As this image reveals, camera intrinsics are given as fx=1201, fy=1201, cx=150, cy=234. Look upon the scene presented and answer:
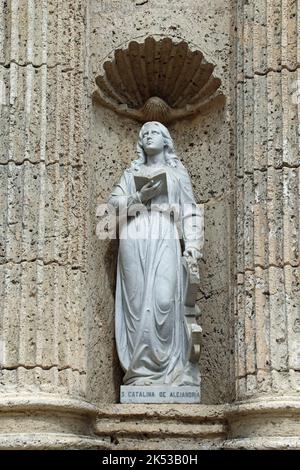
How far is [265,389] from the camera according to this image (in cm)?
725

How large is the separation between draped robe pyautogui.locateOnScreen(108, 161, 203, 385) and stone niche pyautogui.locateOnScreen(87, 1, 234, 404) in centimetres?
18

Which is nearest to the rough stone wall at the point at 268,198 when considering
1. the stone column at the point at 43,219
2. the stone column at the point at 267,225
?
the stone column at the point at 267,225

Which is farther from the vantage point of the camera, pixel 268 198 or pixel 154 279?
pixel 154 279

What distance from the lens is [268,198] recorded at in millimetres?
7586

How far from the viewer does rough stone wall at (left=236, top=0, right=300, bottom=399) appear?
24.0 feet

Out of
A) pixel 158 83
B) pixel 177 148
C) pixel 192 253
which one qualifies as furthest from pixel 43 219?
pixel 158 83

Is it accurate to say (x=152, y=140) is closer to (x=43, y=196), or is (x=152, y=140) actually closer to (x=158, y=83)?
(x=158, y=83)

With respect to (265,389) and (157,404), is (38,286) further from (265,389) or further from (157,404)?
(265,389)

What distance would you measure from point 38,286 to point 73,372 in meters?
0.58

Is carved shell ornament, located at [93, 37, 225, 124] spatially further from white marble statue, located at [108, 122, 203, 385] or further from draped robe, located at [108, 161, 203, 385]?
draped robe, located at [108, 161, 203, 385]

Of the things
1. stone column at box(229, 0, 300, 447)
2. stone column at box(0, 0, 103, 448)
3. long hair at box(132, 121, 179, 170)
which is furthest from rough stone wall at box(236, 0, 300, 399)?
stone column at box(0, 0, 103, 448)

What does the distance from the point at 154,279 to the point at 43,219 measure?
849 millimetres
